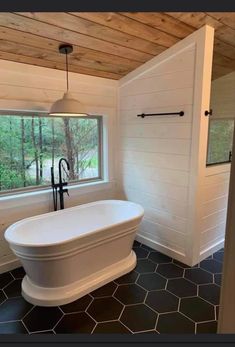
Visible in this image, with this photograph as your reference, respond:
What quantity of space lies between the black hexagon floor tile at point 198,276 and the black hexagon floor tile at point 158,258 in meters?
0.31

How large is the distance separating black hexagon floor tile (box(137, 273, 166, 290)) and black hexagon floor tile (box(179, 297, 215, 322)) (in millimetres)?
300

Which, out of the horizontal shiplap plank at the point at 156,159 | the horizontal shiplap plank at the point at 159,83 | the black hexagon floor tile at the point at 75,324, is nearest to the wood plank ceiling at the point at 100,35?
the horizontal shiplap plank at the point at 159,83

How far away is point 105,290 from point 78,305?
0.32m

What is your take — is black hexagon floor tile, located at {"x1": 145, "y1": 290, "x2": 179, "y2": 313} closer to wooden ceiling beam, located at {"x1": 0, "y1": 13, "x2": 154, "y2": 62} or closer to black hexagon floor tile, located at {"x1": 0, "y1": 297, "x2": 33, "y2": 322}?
black hexagon floor tile, located at {"x1": 0, "y1": 297, "x2": 33, "y2": 322}

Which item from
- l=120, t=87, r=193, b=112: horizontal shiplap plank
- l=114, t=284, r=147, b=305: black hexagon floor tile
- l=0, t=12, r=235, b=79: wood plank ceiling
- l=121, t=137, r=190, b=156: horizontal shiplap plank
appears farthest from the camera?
l=121, t=137, r=190, b=156: horizontal shiplap plank

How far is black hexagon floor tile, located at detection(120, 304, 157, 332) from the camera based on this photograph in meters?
2.03

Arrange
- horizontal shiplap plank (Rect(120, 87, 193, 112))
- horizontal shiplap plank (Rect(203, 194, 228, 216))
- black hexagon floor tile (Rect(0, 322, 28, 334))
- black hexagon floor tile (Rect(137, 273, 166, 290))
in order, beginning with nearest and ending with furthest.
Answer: black hexagon floor tile (Rect(0, 322, 28, 334)), black hexagon floor tile (Rect(137, 273, 166, 290)), horizontal shiplap plank (Rect(120, 87, 193, 112)), horizontal shiplap plank (Rect(203, 194, 228, 216))

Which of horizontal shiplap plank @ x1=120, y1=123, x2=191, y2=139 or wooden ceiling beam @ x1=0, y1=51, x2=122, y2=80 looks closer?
wooden ceiling beam @ x1=0, y1=51, x2=122, y2=80

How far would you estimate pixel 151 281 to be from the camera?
8.72ft

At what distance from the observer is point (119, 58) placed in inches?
117

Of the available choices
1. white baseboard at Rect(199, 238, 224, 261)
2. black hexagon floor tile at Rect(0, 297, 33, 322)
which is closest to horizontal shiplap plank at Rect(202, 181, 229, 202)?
white baseboard at Rect(199, 238, 224, 261)

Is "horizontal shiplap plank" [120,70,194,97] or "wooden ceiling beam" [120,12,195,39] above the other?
"wooden ceiling beam" [120,12,195,39]

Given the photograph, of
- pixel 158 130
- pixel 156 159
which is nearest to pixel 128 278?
pixel 156 159

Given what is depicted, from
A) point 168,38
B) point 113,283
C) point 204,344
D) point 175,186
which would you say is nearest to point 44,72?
point 168,38
